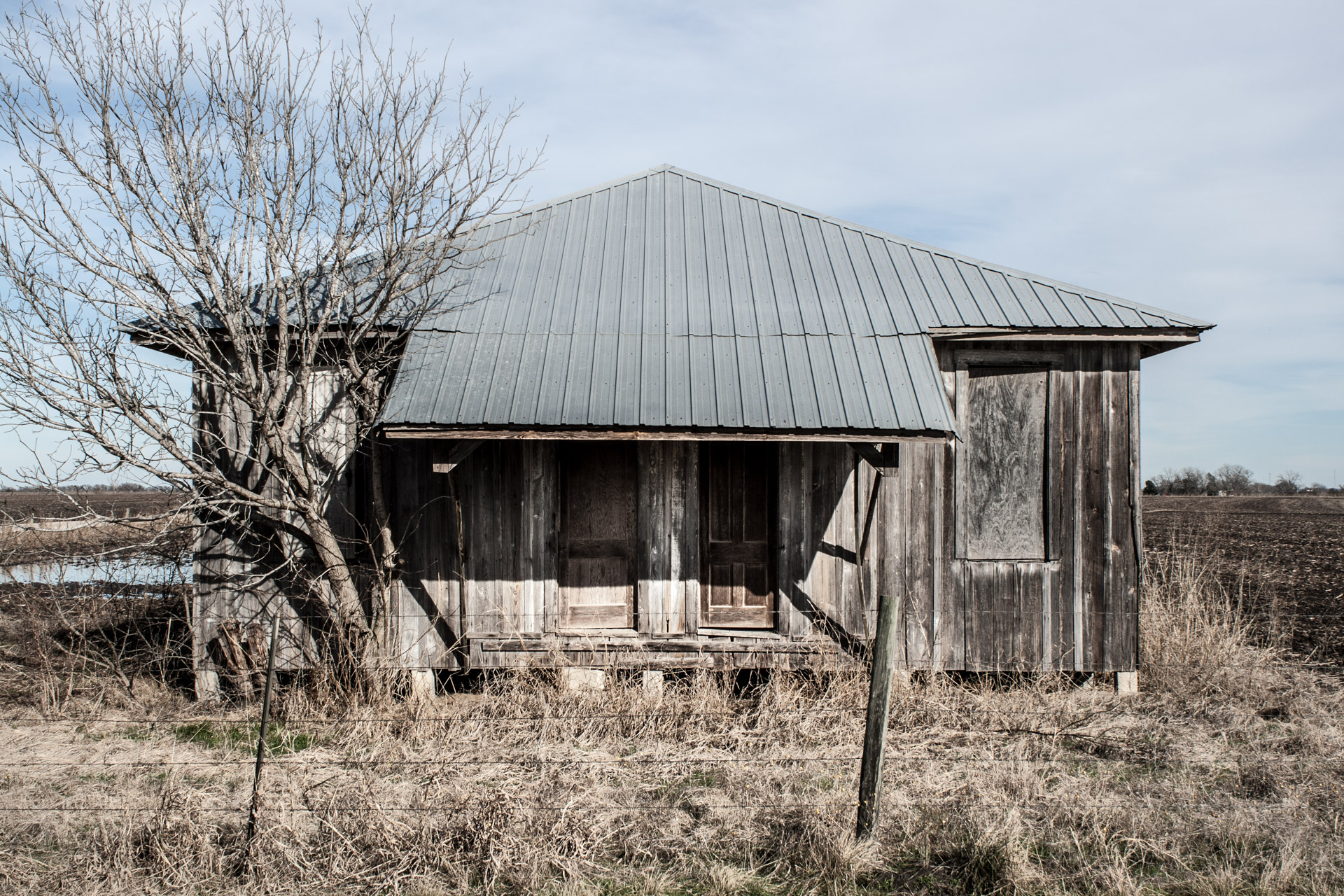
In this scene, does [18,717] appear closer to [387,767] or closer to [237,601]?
[237,601]

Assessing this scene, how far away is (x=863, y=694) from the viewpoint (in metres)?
6.69

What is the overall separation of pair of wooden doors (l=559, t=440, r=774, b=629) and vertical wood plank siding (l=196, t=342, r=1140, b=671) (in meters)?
0.21

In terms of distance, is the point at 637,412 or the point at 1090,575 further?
the point at 1090,575

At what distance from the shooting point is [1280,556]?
20656 millimetres

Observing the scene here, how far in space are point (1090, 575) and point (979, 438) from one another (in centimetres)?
156

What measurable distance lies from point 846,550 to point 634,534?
6.22ft

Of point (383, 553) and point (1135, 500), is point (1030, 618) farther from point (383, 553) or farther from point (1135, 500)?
point (383, 553)

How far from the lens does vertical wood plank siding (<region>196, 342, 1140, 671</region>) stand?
282 inches

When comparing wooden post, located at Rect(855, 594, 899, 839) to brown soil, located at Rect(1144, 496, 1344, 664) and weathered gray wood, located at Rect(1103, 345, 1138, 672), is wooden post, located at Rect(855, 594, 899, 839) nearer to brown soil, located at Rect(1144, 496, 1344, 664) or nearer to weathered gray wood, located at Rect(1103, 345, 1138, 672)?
weathered gray wood, located at Rect(1103, 345, 1138, 672)

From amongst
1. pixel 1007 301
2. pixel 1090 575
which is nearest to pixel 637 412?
pixel 1007 301

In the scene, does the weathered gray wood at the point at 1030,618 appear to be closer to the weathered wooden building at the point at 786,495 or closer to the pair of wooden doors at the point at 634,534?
the weathered wooden building at the point at 786,495

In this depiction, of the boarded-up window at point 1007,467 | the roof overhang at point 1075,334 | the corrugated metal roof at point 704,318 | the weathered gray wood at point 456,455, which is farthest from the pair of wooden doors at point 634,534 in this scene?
the roof overhang at point 1075,334

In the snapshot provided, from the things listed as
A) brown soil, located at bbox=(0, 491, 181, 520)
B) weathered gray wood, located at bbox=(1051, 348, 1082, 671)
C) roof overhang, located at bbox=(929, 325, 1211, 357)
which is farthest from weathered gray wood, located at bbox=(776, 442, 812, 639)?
brown soil, located at bbox=(0, 491, 181, 520)

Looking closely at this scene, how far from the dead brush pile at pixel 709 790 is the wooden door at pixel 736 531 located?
0.70 meters
